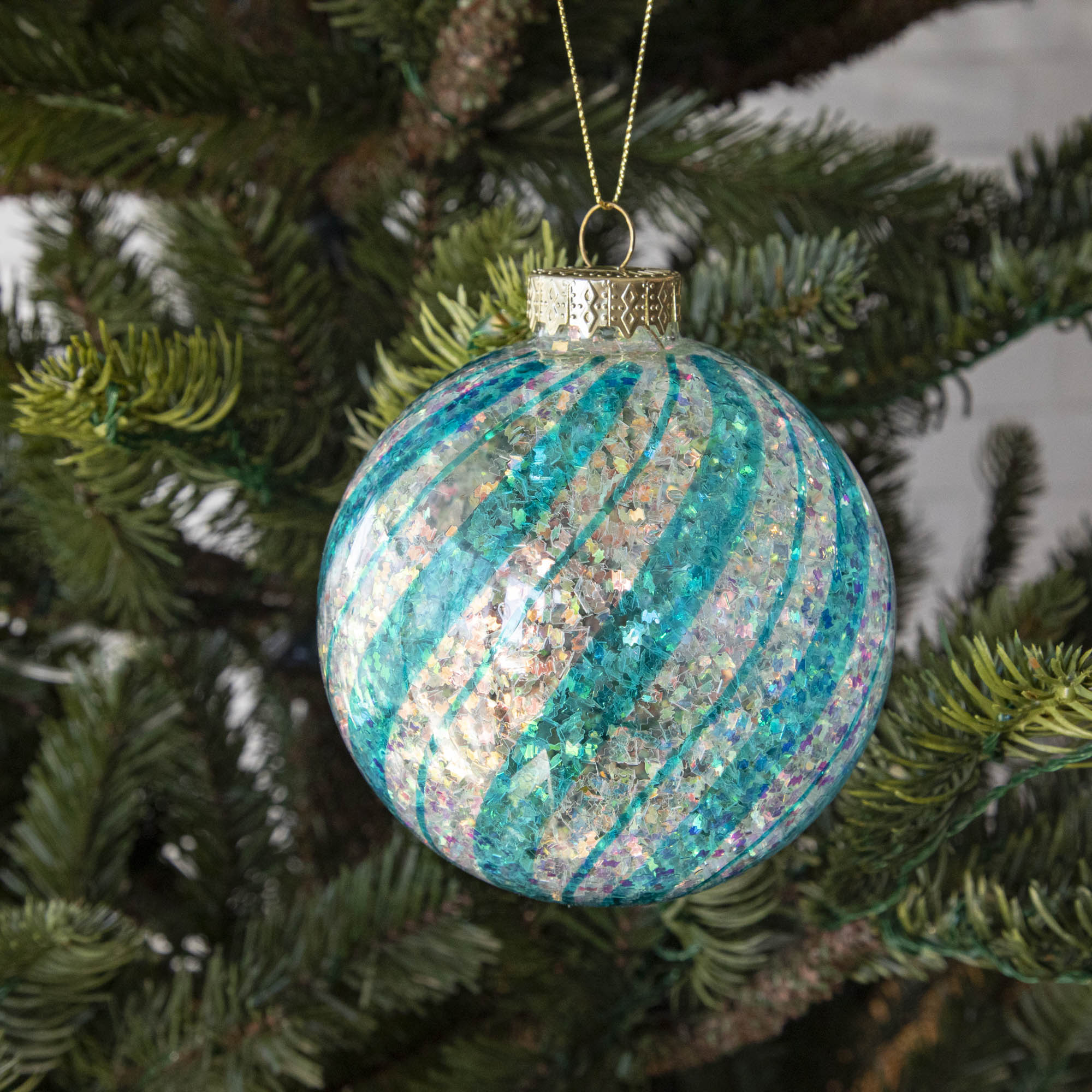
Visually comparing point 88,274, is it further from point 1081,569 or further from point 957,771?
point 1081,569

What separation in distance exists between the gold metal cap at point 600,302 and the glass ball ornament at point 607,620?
1 cm

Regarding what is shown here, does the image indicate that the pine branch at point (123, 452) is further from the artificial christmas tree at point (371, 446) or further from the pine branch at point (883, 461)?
the pine branch at point (883, 461)

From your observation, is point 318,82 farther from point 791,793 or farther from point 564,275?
point 791,793

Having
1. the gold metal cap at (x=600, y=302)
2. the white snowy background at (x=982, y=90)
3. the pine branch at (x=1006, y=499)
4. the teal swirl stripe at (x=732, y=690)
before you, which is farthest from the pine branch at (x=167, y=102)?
the white snowy background at (x=982, y=90)

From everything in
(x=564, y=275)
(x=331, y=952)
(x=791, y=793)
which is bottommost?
(x=331, y=952)

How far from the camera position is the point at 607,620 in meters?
0.29

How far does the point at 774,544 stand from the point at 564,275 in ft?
0.36

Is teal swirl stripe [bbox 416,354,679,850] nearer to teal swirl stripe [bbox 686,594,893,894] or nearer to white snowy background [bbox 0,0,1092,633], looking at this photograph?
teal swirl stripe [bbox 686,594,893,894]

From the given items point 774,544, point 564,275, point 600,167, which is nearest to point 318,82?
point 600,167

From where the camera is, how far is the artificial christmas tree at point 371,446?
0.43 meters

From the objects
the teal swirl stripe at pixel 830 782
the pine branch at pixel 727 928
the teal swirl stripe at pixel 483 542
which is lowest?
the pine branch at pixel 727 928

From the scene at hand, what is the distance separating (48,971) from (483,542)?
12.3 inches

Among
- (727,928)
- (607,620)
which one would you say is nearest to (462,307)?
(607,620)

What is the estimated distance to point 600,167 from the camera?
51 cm
